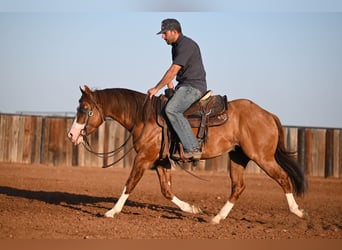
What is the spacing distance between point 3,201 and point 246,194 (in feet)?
23.9

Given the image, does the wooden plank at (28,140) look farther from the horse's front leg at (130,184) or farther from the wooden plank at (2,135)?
the horse's front leg at (130,184)

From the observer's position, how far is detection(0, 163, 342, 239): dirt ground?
26.8 feet

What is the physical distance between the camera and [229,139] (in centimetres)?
1008

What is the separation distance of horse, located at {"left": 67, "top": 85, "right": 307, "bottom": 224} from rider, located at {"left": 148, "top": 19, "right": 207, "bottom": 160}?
35cm

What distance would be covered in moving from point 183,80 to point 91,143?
1349 centimetres

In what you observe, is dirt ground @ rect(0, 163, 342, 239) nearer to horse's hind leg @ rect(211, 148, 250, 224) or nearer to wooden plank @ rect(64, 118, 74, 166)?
horse's hind leg @ rect(211, 148, 250, 224)

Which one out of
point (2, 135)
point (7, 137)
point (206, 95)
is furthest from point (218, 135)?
point (2, 135)

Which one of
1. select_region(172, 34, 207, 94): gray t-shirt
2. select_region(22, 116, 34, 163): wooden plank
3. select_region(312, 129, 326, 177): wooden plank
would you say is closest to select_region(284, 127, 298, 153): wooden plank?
select_region(312, 129, 326, 177): wooden plank

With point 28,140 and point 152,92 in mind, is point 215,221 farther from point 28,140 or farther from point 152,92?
point 28,140

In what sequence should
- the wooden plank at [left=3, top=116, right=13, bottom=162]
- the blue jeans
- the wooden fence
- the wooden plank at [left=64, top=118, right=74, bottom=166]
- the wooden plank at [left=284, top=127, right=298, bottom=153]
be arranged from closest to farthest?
the blue jeans < the wooden fence < the wooden plank at [left=284, top=127, right=298, bottom=153] < the wooden plank at [left=64, top=118, right=74, bottom=166] < the wooden plank at [left=3, top=116, right=13, bottom=162]

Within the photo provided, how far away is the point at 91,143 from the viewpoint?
75.3ft

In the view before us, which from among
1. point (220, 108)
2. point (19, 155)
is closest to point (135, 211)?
point (220, 108)

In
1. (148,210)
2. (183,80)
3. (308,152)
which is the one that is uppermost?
(183,80)

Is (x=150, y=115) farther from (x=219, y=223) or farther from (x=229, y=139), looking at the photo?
(x=219, y=223)
